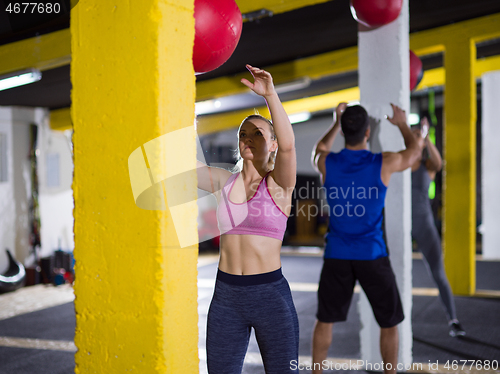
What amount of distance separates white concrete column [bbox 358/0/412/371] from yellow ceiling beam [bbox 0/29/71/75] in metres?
2.96

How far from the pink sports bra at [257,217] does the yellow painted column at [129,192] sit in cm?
31

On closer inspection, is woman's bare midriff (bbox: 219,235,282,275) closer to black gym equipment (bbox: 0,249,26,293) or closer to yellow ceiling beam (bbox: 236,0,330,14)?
yellow ceiling beam (bbox: 236,0,330,14)

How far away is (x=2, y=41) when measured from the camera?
451 centimetres

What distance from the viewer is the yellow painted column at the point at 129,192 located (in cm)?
A: 124

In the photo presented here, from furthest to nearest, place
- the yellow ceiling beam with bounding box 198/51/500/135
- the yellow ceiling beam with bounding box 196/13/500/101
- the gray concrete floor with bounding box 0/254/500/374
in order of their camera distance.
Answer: the yellow ceiling beam with bounding box 198/51/500/135, the yellow ceiling beam with bounding box 196/13/500/101, the gray concrete floor with bounding box 0/254/500/374

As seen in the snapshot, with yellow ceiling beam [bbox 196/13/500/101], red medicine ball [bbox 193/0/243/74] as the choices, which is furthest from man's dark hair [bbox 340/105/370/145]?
yellow ceiling beam [bbox 196/13/500/101]

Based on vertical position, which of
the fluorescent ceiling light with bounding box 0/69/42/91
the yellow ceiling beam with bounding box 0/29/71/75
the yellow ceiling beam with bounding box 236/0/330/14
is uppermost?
the yellow ceiling beam with bounding box 236/0/330/14

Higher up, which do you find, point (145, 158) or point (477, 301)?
point (145, 158)

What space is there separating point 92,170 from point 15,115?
6.77 m

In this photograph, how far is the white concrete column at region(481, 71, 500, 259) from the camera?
344 inches

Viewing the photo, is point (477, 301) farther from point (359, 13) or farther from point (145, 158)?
point (145, 158)

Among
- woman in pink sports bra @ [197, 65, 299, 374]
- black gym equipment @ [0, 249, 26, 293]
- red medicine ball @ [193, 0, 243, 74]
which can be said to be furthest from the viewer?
black gym equipment @ [0, 249, 26, 293]

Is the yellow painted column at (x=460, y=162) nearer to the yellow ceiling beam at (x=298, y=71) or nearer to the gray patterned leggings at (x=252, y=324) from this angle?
the yellow ceiling beam at (x=298, y=71)

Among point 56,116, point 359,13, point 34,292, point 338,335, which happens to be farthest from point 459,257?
point 56,116
